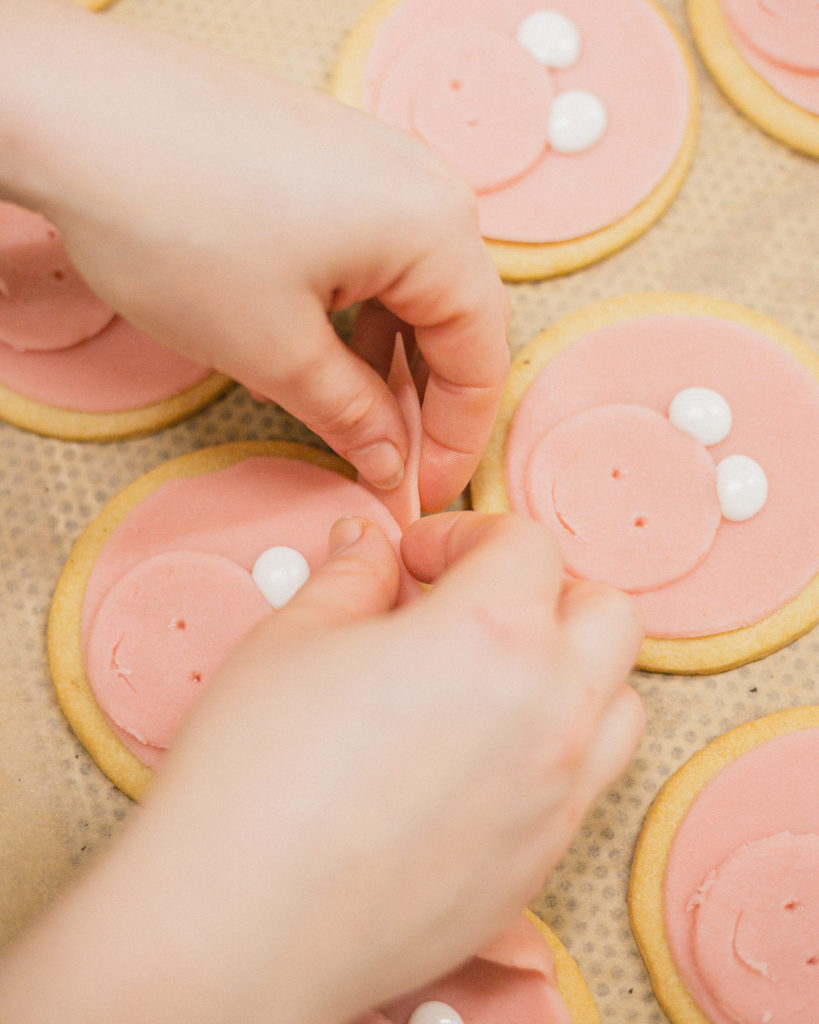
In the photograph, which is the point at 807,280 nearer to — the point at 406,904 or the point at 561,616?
the point at 561,616

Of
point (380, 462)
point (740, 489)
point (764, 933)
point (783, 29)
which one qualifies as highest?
point (783, 29)

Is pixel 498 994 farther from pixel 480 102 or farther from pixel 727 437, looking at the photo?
pixel 480 102

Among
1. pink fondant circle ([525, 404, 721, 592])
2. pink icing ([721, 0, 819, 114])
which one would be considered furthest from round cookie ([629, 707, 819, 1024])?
pink icing ([721, 0, 819, 114])

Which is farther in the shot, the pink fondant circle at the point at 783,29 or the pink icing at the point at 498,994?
the pink fondant circle at the point at 783,29

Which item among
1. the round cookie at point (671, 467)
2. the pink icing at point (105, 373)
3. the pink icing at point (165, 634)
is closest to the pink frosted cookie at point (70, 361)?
the pink icing at point (105, 373)

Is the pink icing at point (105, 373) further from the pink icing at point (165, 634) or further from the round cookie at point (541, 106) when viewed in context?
the round cookie at point (541, 106)

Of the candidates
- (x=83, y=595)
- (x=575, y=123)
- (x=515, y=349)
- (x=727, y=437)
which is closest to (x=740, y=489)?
(x=727, y=437)
